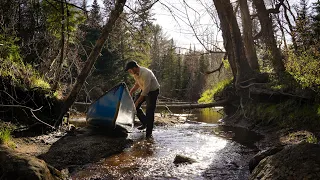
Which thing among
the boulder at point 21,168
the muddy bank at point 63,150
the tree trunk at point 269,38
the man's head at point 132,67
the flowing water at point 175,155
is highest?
the tree trunk at point 269,38

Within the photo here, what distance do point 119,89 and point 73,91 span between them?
1301mm

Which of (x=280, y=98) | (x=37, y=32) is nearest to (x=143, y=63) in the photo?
(x=37, y=32)

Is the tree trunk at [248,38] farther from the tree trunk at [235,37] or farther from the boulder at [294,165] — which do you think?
the boulder at [294,165]

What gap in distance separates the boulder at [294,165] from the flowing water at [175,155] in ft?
2.30

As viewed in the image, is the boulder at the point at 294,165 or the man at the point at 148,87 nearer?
the boulder at the point at 294,165

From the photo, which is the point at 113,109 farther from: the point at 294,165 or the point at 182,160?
the point at 294,165

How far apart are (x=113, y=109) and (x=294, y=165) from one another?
4.38 m

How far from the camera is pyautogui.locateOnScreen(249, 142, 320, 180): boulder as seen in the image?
10.2ft

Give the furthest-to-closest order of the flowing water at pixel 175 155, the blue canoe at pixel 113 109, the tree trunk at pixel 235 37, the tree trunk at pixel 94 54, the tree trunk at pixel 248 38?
the tree trunk at pixel 248 38
the tree trunk at pixel 235 37
the tree trunk at pixel 94 54
the blue canoe at pixel 113 109
the flowing water at pixel 175 155

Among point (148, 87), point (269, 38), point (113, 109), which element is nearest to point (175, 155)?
point (113, 109)

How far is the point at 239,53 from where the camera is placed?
1027 centimetres

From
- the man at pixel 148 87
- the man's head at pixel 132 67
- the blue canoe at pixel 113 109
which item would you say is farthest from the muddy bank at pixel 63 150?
the man's head at pixel 132 67

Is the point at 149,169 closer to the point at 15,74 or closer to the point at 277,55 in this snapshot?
the point at 15,74

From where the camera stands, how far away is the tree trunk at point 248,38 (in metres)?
11.0
